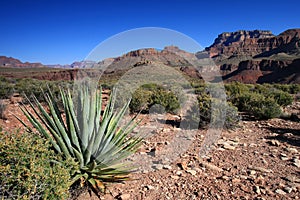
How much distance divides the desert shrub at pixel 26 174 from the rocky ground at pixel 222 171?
88 cm

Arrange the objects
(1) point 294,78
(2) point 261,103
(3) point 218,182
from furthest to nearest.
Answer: (1) point 294,78
(2) point 261,103
(3) point 218,182

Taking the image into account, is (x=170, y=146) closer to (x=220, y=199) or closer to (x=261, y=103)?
(x=220, y=199)

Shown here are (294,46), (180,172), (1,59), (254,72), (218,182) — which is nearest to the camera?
(218,182)

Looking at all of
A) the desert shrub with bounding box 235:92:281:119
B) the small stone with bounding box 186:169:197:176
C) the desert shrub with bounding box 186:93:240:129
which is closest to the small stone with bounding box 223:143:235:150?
the desert shrub with bounding box 186:93:240:129

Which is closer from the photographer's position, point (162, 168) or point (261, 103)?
point (162, 168)

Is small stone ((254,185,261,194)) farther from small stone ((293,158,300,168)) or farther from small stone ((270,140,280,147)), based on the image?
small stone ((270,140,280,147))

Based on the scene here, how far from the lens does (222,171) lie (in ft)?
12.4

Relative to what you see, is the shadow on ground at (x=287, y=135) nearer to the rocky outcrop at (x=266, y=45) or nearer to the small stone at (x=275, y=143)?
the small stone at (x=275, y=143)

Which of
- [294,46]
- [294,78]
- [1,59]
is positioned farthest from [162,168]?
[1,59]

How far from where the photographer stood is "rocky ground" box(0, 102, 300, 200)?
121 inches

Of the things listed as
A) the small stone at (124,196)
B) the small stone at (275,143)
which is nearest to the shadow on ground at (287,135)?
the small stone at (275,143)

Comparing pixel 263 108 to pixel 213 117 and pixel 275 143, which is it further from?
pixel 275 143

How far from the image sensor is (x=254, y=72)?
5169cm

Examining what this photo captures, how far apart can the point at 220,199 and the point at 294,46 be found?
8284 centimetres
